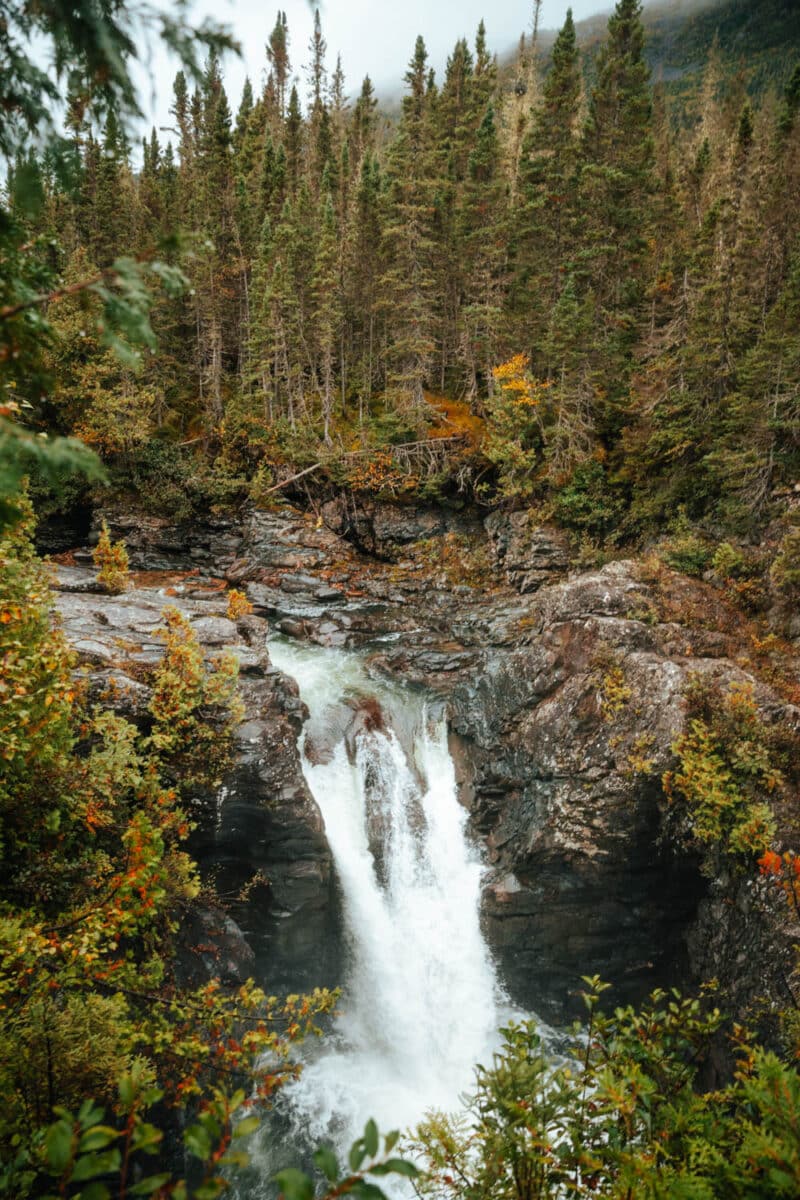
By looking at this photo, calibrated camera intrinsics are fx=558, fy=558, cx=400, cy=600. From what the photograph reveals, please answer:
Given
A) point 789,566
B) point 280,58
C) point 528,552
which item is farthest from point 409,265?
point 280,58

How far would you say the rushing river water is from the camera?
10508 mm

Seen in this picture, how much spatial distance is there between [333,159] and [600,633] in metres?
43.7

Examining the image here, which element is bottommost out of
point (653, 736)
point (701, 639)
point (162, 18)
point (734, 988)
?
point (734, 988)

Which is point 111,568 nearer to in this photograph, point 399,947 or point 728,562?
point 399,947

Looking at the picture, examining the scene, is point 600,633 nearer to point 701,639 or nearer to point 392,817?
point 701,639

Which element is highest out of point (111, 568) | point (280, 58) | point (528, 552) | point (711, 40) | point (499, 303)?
point (711, 40)

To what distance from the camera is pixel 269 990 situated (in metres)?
10.9

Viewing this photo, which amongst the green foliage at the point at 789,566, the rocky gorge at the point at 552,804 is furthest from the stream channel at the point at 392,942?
the green foliage at the point at 789,566

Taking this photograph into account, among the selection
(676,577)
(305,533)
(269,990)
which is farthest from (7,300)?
(305,533)

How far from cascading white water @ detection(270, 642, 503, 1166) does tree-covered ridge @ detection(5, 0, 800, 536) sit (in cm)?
1243

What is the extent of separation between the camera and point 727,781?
1001 centimetres

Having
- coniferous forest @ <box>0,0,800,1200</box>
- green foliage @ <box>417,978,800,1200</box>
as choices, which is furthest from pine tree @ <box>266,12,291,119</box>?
green foliage @ <box>417,978,800,1200</box>

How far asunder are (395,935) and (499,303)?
27625 mm

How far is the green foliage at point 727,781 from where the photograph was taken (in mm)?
9594
